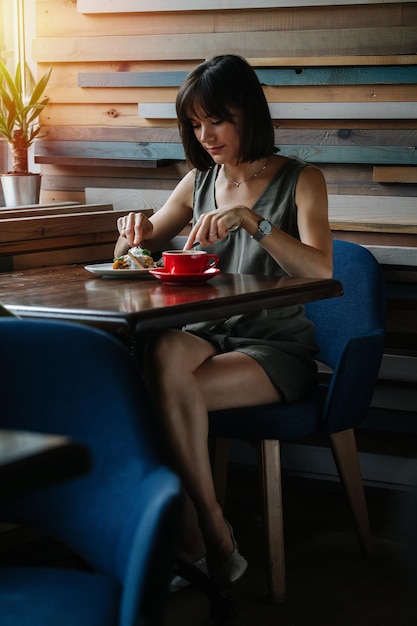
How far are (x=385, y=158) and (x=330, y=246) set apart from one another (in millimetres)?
711

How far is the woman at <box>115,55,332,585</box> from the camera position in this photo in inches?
102

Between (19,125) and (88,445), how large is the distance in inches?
98.5

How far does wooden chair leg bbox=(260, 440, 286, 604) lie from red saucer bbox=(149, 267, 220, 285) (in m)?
0.51

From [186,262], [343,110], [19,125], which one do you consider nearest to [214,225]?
[186,262]

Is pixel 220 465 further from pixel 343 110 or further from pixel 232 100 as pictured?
pixel 343 110

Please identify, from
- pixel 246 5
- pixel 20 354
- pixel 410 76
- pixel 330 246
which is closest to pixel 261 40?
pixel 246 5

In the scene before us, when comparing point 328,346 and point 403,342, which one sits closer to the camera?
point 328,346

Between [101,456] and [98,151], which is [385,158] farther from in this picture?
[101,456]

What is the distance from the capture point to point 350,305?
3156 millimetres

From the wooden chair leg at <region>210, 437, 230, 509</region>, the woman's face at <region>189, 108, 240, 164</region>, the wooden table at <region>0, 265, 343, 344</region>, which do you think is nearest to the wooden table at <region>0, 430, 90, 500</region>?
the wooden table at <region>0, 265, 343, 344</region>

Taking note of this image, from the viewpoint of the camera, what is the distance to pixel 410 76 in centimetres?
334

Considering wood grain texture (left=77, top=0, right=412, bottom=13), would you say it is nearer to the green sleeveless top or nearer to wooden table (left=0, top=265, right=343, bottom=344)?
the green sleeveless top

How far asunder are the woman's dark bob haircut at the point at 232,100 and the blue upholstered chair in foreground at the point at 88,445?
148 cm

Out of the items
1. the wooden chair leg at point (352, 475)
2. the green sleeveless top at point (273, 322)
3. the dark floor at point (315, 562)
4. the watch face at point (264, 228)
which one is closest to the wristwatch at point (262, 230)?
the watch face at point (264, 228)
